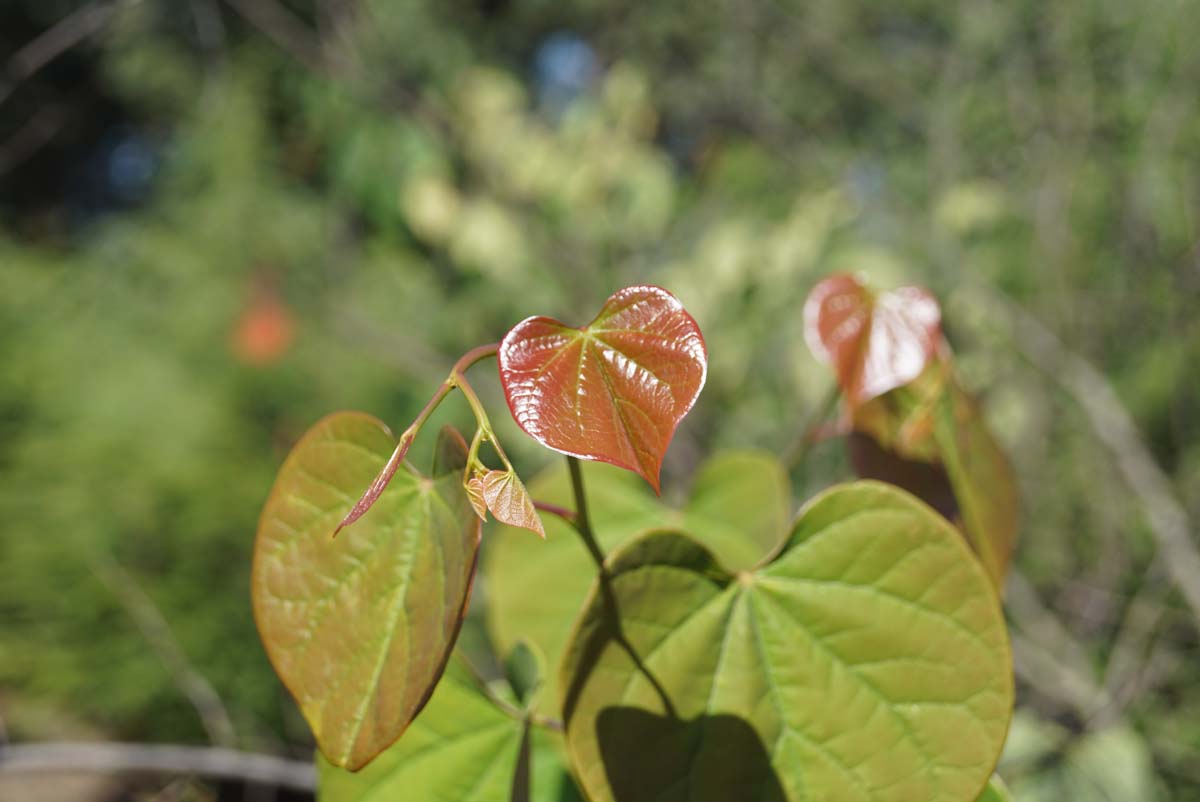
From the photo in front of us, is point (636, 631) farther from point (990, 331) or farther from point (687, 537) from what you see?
point (990, 331)

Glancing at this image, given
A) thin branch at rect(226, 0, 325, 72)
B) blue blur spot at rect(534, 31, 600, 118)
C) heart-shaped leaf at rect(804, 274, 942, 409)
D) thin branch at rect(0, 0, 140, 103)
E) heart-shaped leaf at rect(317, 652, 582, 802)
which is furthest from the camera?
blue blur spot at rect(534, 31, 600, 118)

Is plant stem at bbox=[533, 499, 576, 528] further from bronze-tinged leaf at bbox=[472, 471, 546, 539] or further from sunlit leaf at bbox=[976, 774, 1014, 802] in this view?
sunlit leaf at bbox=[976, 774, 1014, 802]

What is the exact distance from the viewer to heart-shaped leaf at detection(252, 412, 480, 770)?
0.91 ft

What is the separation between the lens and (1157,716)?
4.44 feet

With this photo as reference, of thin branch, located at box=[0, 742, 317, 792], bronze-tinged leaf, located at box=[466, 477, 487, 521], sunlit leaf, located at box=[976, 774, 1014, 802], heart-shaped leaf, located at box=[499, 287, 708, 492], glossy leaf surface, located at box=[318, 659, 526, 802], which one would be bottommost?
thin branch, located at box=[0, 742, 317, 792]

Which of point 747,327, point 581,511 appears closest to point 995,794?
point 581,511

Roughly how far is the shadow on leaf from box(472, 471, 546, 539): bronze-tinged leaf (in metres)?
0.12

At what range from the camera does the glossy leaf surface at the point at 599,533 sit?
49cm

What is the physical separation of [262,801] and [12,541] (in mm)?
912

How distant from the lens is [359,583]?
0.31m

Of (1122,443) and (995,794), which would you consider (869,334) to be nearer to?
(995,794)

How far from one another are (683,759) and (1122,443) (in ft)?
3.59

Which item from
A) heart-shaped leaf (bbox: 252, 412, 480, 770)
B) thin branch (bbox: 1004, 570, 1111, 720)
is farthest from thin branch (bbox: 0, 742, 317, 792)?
thin branch (bbox: 1004, 570, 1111, 720)

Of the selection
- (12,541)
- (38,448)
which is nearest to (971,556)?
(12,541)
